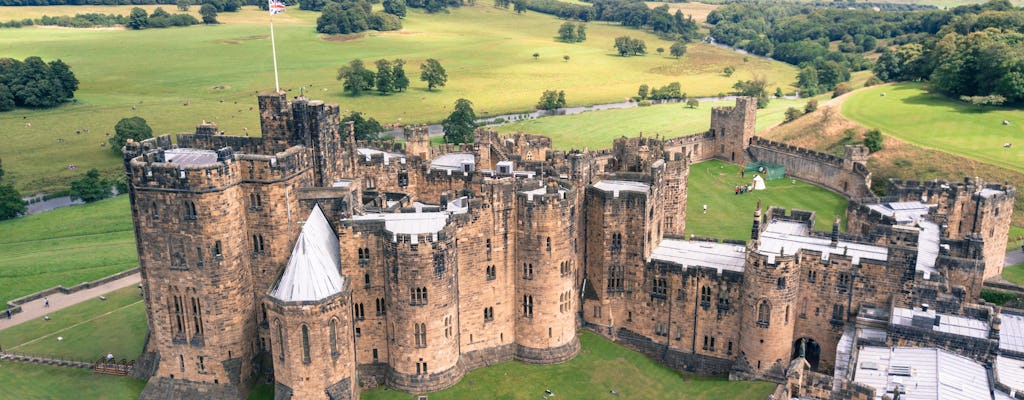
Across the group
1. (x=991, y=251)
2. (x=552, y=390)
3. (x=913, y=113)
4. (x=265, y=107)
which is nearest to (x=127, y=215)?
(x=265, y=107)

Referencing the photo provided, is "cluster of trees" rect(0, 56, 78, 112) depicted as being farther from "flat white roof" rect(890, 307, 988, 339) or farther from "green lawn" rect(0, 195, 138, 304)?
"flat white roof" rect(890, 307, 988, 339)

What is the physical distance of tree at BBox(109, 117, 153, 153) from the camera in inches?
5674

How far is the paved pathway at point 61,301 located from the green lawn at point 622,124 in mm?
89143

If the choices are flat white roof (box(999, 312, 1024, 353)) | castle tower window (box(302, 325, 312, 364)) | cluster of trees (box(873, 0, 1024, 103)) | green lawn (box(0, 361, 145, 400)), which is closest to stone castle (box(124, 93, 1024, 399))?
castle tower window (box(302, 325, 312, 364))

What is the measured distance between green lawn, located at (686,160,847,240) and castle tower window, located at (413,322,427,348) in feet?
155

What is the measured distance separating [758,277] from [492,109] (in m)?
140

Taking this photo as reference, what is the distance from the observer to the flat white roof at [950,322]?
55375 millimetres

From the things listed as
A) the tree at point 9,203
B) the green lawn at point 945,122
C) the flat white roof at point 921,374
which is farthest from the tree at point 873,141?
the tree at point 9,203

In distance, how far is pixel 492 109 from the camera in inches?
7717

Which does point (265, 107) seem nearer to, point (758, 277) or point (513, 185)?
point (513, 185)

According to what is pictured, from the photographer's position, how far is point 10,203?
119m

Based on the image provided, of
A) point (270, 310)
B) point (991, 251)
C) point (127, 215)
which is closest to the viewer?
point (270, 310)

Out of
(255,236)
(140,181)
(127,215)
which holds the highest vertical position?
(140,181)

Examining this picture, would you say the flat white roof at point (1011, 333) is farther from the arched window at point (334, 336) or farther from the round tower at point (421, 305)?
the arched window at point (334, 336)
